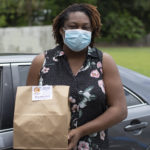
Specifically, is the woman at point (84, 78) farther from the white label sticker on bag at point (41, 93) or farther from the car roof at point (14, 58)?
the car roof at point (14, 58)

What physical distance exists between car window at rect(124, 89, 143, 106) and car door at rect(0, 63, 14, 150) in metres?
0.99

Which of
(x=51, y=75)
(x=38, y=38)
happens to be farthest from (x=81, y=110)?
(x=38, y=38)

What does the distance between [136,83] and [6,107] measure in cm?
120

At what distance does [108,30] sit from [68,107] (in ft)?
156

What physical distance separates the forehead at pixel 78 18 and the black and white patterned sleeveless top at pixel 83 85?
0.20 metres

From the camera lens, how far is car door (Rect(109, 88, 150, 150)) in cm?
296

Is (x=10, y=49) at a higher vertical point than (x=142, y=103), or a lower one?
lower

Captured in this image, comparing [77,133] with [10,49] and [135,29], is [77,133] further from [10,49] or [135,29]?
[135,29]

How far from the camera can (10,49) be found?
16.2m

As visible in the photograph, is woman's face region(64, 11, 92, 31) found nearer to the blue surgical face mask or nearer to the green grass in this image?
the blue surgical face mask

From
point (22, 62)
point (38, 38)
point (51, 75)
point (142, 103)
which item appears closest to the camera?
point (51, 75)

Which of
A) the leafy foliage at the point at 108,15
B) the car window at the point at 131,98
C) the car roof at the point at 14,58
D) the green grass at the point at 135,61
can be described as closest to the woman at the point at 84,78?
the car roof at the point at 14,58

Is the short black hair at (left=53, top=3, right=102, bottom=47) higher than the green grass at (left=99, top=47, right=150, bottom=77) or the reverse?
higher

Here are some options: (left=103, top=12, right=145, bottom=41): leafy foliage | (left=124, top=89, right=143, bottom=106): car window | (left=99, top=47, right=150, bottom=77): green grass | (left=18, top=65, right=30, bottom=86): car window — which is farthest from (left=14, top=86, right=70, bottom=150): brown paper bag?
(left=103, top=12, right=145, bottom=41): leafy foliage
